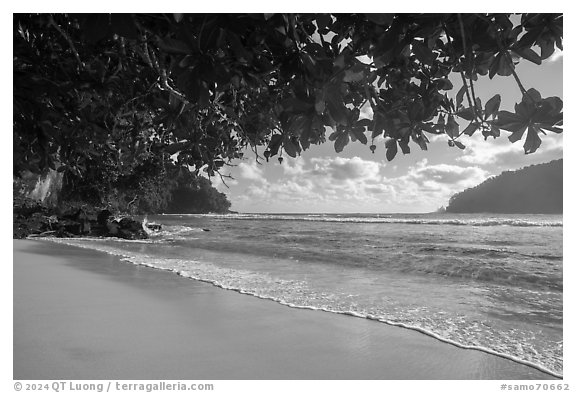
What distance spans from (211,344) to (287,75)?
5.68 ft

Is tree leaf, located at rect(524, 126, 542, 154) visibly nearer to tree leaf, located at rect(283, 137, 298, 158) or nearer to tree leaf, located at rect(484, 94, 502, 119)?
tree leaf, located at rect(484, 94, 502, 119)

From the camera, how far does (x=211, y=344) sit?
2373 mm

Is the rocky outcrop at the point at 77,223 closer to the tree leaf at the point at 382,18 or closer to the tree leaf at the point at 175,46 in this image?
the tree leaf at the point at 175,46

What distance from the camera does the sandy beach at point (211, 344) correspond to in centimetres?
205

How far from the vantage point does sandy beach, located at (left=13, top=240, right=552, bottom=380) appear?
2.05m

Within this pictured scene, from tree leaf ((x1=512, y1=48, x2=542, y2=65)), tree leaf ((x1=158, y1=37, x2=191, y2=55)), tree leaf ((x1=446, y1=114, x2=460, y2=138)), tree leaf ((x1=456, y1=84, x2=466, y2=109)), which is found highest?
tree leaf ((x1=512, y1=48, x2=542, y2=65))

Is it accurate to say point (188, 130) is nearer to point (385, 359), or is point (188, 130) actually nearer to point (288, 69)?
point (288, 69)

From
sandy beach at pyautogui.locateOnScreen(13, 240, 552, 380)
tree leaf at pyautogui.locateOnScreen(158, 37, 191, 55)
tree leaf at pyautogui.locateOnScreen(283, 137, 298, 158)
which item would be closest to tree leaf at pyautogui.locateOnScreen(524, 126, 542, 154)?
tree leaf at pyautogui.locateOnScreen(283, 137, 298, 158)

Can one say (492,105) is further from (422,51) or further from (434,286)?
(434,286)

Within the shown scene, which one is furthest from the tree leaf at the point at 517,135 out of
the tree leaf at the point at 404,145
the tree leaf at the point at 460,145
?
the tree leaf at the point at 404,145

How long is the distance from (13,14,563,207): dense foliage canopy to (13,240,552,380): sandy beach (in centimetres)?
104

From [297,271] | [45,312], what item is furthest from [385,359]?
[297,271]

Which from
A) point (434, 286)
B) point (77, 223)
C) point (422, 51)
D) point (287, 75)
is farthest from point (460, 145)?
point (77, 223)
